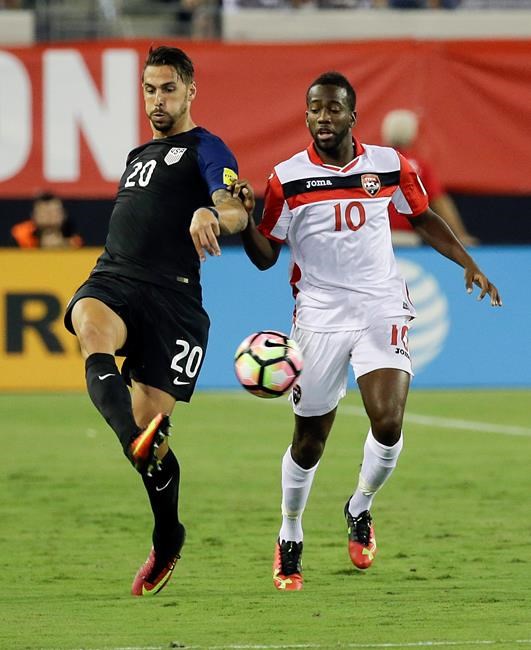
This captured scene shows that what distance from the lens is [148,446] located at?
631 cm

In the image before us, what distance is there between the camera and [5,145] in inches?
751

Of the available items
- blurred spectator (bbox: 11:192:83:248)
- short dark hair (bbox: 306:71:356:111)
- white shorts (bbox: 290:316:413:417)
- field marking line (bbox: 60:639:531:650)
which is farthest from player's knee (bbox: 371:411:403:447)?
blurred spectator (bbox: 11:192:83:248)

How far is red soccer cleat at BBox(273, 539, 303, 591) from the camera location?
7.51 meters

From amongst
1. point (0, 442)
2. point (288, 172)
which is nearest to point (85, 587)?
point (288, 172)

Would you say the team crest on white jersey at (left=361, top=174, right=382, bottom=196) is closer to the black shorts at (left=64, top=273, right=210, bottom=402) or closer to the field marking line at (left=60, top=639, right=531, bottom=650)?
the black shorts at (left=64, top=273, right=210, bottom=402)

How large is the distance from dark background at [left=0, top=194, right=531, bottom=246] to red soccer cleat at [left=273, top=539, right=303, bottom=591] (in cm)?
1491

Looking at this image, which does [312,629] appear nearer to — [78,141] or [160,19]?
[78,141]

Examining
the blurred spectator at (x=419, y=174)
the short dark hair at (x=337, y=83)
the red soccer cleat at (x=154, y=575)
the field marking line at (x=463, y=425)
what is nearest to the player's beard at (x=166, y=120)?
the short dark hair at (x=337, y=83)

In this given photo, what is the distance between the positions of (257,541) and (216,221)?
2.82 meters

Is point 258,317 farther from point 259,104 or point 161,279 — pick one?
point 161,279

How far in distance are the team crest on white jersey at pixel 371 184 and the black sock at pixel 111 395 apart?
1708 mm

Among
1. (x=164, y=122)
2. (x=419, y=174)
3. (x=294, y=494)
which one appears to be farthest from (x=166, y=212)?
(x=419, y=174)

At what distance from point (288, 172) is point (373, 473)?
161cm

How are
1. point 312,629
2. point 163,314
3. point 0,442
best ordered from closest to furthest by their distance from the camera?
point 312,629 < point 163,314 < point 0,442
